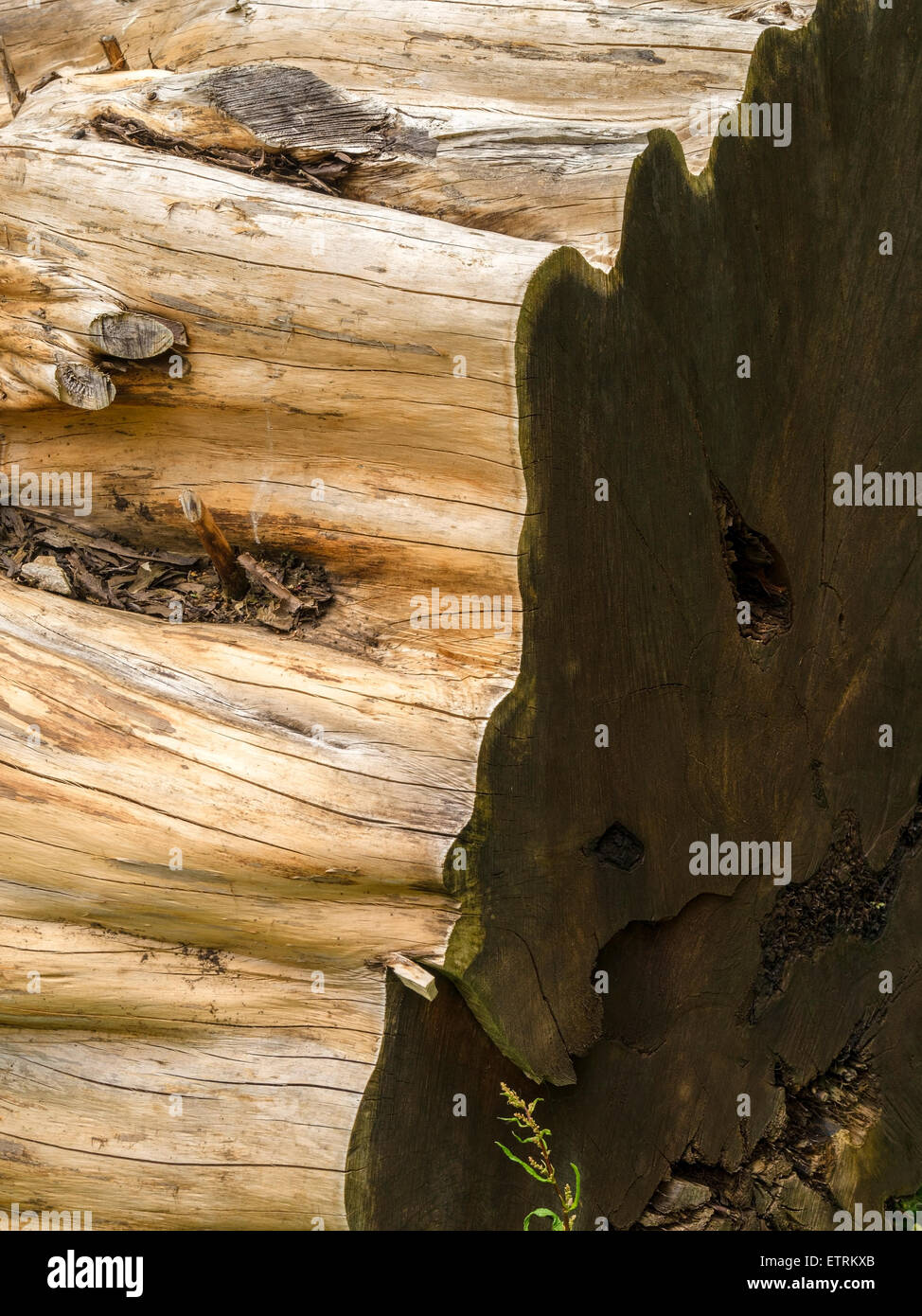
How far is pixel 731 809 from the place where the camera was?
3.29 metres

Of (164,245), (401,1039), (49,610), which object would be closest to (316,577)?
(49,610)

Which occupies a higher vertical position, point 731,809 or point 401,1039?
point 731,809

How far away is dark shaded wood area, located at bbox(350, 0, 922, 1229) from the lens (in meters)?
2.85

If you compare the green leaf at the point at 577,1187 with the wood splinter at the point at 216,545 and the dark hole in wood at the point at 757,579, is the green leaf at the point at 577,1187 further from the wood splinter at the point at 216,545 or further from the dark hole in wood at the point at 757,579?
the wood splinter at the point at 216,545

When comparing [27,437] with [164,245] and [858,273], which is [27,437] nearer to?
[164,245]

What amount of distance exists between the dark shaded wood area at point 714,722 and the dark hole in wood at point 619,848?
0.01 m

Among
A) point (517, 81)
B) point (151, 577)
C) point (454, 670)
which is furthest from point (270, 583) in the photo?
point (517, 81)

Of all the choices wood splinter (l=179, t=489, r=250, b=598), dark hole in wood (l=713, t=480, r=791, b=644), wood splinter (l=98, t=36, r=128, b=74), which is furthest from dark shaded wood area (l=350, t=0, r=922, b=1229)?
wood splinter (l=98, t=36, r=128, b=74)

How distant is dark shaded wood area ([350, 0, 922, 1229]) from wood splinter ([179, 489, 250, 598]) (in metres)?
1.03

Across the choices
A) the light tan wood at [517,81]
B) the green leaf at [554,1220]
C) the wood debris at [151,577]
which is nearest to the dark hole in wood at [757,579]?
the light tan wood at [517,81]

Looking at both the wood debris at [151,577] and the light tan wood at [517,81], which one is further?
the light tan wood at [517,81]

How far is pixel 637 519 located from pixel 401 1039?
4.99ft

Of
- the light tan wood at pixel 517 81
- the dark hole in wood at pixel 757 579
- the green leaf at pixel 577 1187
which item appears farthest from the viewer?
the light tan wood at pixel 517 81

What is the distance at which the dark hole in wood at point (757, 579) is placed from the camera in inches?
129
